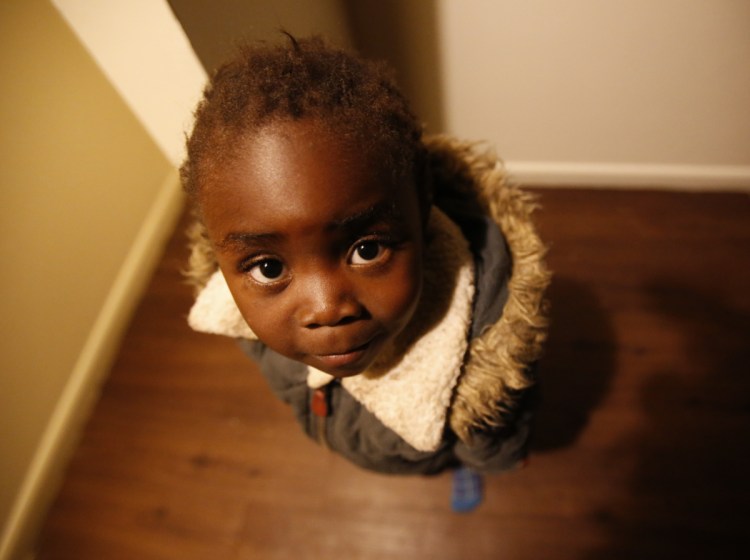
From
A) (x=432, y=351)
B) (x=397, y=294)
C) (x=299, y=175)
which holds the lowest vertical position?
(x=432, y=351)

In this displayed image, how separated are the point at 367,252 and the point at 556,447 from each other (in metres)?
0.75

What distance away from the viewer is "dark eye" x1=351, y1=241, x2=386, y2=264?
1.40 feet

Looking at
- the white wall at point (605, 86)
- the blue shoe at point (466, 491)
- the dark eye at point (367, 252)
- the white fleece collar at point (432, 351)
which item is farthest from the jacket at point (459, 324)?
the white wall at point (605, 86)

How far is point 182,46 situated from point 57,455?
0.99 m

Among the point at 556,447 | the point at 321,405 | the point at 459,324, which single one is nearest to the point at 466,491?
the point at 556,447

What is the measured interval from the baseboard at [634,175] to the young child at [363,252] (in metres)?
0.72

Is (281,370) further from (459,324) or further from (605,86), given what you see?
(605,86)

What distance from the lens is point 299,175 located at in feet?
1.24

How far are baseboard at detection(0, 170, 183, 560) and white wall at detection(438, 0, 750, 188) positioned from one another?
812mm

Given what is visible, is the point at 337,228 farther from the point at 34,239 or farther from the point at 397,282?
the point at 34,239

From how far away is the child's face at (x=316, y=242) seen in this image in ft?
1.25

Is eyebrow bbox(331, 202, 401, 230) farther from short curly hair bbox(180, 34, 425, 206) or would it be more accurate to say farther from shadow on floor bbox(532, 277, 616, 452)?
shadow on floor bbox(532, 277, 616, 452)

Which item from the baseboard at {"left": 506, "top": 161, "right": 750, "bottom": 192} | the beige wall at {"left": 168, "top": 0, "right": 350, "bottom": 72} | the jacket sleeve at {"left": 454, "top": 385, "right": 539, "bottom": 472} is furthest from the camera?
the baseboard at {"left": 506, "top": 161, "right": 750, "bottom": 192}

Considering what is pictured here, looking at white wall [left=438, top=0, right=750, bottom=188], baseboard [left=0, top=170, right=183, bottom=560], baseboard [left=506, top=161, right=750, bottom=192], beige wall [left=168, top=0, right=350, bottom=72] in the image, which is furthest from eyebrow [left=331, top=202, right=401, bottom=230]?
baseboard [left=0, top=170, right=183, bottom=560]
